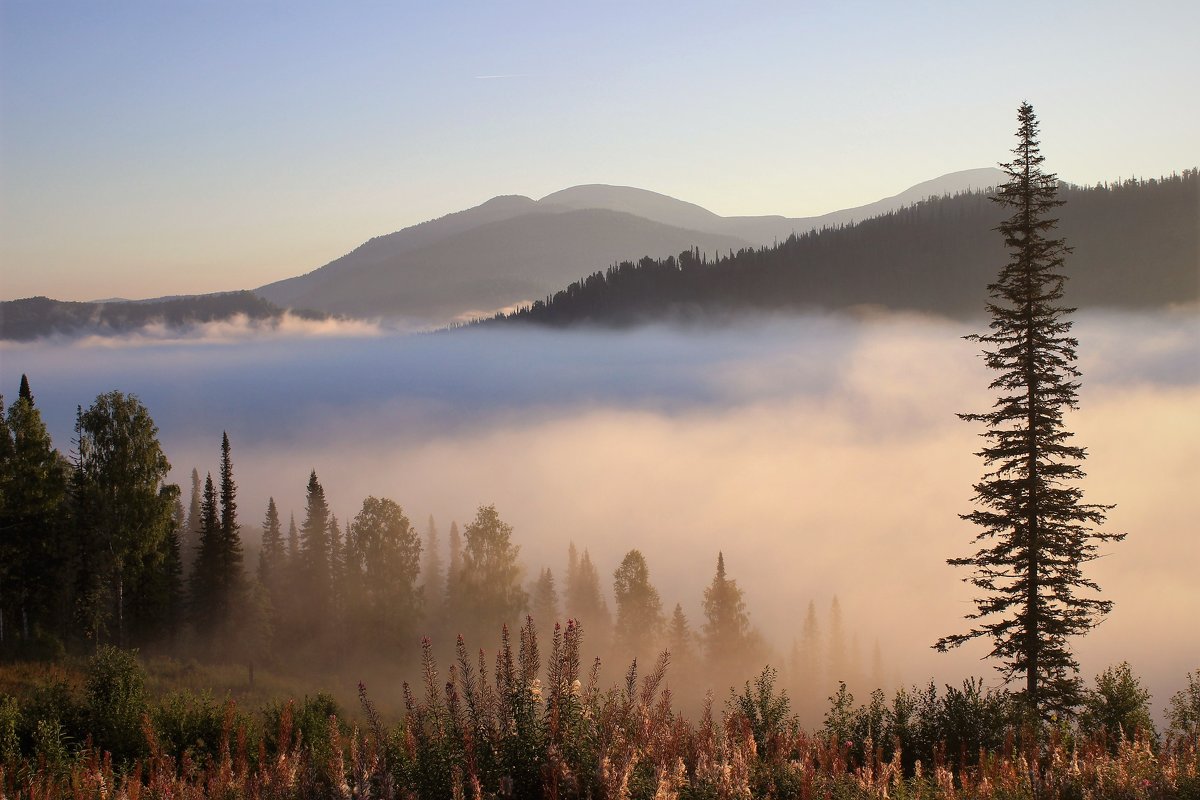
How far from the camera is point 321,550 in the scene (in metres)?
73.3

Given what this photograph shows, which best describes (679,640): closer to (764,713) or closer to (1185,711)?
(1185,711)

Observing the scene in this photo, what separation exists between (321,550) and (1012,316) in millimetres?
63916

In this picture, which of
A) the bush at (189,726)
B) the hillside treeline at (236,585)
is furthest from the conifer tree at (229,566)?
the bush at (189,726)

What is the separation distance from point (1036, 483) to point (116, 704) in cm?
2516

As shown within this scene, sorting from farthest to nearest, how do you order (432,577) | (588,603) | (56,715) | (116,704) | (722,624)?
(432,577) → (588,603) → (722,624) → (116,704) → (56,715)

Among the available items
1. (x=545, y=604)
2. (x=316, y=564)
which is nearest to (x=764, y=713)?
(x=316, y=564)

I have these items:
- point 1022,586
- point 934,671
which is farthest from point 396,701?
point 934,671

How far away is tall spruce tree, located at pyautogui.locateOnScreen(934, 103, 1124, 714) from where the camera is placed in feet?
78.7

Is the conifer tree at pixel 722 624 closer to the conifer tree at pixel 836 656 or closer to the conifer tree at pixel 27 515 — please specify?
the conifer tree at pixel 836 656

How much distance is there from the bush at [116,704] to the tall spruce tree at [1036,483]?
877 inches

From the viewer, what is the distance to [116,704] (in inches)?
711

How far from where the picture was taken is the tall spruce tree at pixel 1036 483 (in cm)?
2400

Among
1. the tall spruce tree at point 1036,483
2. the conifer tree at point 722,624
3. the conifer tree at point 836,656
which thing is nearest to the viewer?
the tall spruce tree at point 1036,483

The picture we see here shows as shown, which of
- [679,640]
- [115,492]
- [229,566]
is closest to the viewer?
[115,492]
